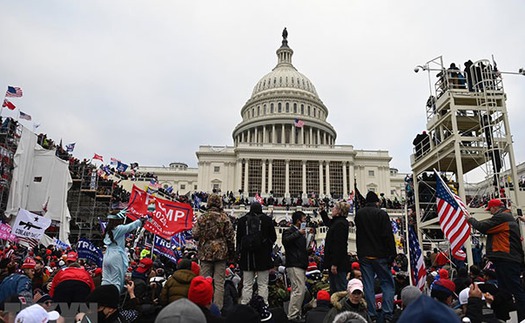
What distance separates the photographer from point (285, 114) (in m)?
74.3

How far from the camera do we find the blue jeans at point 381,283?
5.99 meters

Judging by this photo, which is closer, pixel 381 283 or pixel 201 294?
pixel 201 294

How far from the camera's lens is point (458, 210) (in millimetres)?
8109

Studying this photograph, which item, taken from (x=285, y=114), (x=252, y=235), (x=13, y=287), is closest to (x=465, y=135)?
(x=252, y=235)

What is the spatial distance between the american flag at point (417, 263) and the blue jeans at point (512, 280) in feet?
6.91

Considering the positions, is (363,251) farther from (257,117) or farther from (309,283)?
(257,117)

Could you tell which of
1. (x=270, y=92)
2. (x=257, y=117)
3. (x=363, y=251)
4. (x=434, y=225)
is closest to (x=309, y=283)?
(x=363, y=251)

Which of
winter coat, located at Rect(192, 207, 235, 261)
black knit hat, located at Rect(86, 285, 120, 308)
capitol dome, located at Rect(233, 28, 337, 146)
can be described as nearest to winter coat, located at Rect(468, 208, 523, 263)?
winter coat, located at Rect(192, 207, 235, 261)

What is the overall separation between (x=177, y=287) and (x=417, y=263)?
583 cm

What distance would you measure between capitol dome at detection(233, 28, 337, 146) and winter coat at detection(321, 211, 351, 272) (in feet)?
195

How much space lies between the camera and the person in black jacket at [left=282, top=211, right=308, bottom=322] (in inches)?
268

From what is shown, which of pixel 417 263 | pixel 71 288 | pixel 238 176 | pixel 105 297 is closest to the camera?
pixel 105 297

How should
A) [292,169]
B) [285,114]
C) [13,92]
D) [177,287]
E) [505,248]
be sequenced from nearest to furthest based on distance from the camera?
1. [177,287]
2. [505,248]
3. [13,92]
4. [292,169]
5. [285,114]

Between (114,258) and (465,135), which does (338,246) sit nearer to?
(114,258)
